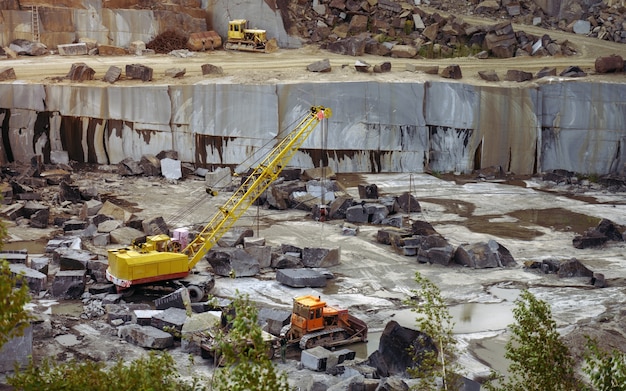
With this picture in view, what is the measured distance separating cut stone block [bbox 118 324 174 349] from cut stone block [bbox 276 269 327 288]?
5.05m

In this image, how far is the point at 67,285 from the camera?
24.3 meters

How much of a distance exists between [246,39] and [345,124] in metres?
8.99

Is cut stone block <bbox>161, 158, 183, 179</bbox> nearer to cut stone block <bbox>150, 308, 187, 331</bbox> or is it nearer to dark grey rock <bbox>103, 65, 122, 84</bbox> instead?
dark grey rock <bbox>103, 65, 122, 84</bbox>

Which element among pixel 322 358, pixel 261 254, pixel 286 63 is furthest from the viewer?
pixel 286 63

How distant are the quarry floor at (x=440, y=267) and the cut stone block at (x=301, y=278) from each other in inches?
8.5

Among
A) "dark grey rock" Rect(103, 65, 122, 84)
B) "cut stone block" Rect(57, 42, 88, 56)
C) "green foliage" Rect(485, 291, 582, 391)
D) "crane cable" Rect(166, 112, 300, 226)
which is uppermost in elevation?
"cut stone block" Rect(57, 42, 88, 56)

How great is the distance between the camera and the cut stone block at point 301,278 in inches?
1019

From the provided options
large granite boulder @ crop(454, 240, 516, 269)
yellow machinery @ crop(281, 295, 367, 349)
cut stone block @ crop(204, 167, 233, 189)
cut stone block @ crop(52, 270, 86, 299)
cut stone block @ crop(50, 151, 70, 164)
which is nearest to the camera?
yellow machinery @ crop(281, 295, 367, 349)

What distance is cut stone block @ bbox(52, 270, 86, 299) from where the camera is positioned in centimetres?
2431

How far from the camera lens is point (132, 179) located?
37.8 metres

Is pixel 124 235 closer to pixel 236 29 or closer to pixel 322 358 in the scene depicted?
pixel 322 358

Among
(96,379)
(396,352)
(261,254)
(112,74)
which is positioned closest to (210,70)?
(112,74)

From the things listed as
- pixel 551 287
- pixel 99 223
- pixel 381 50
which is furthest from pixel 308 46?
pixel 551 287

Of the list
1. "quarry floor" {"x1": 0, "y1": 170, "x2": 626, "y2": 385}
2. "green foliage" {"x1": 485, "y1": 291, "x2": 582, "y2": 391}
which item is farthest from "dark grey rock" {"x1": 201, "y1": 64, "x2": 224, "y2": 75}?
"green foliage" {"x1": 485, "y1": 291, "x2": 582, "y2": 391}
